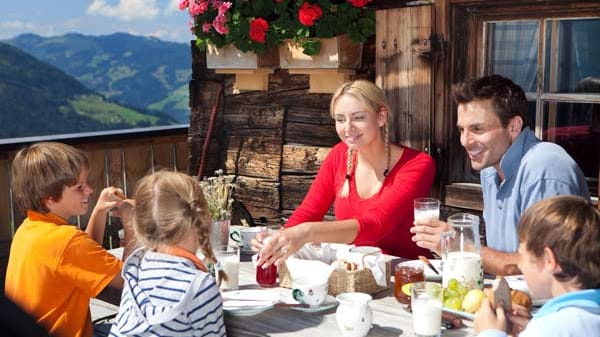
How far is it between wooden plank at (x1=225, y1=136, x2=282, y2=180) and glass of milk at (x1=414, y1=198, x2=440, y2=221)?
1949 mm

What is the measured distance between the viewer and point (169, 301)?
5.38ft

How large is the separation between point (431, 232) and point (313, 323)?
19.6 inches

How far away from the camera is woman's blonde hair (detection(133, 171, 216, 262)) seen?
5.77 ft

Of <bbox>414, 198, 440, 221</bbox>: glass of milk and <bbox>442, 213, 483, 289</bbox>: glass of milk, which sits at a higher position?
<bbox>414, 198, 440, 221</bbox>: glass of milk

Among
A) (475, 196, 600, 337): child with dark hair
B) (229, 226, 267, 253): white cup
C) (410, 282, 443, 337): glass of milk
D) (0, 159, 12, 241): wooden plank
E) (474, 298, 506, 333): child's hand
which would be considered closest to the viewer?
(475, 196, 600, 337): child with dark hair

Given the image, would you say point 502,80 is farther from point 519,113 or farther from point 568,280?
point 568,280

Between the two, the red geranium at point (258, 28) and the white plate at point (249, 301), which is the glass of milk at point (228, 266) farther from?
the red geranium at point (258, 28)

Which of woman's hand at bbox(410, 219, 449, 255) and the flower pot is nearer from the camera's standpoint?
woman's hand at bbox(410, 219, 449, 255)

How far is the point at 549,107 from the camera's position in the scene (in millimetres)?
2988

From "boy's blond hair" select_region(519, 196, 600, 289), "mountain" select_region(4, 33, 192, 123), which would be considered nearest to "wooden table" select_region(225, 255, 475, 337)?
"boy's blond hair" select_region(519, 196, 600, 289)

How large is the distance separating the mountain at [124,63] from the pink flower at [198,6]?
28.2 feet

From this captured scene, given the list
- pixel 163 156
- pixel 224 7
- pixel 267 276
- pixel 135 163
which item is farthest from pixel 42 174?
pixel 163 156

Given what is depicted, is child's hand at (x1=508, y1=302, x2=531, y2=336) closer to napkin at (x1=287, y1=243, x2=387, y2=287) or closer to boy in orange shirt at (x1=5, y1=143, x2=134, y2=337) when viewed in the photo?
napkin at (x1=287, y1=243, x2=387, y2=287)

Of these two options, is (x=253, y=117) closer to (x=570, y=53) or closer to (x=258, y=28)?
(x=258, y=28)
